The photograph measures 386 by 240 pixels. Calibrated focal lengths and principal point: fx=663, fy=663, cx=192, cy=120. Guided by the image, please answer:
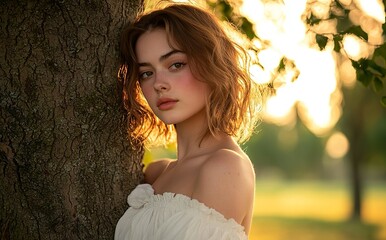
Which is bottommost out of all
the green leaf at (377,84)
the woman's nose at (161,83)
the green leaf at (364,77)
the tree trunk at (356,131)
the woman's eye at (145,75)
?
the tree trunk at (356,131)

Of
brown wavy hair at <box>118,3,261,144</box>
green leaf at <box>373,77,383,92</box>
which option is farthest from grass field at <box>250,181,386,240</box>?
brown wavy hair at <box>118,3,261,144</box>

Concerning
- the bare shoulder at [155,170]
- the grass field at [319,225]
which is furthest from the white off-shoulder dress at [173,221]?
the grass field at [319,225]

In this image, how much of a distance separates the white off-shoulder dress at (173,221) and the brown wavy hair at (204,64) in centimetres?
38

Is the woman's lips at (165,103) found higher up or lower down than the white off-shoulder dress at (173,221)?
higher up

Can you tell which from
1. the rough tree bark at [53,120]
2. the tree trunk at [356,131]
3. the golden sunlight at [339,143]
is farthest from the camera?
the golden sunlight at [339,143]

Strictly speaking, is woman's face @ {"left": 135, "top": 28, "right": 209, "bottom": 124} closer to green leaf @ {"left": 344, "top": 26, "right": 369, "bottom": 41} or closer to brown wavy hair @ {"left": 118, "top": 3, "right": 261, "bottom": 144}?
brown wavy hair @ {"left": 118, "top": 3, "right": 261, "bottom": 144}

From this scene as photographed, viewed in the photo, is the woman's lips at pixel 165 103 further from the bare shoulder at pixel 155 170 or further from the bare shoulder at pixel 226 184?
the bare shoulder at pixel 155 170

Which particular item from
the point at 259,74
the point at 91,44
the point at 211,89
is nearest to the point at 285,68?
the point at 259,74

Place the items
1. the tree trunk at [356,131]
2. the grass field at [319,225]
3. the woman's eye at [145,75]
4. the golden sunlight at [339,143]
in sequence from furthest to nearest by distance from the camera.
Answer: the golden sunlight at [339,143] → the tree trunk at [356,131] → the grass field at [319,225] → the woman's eye at [145,75]

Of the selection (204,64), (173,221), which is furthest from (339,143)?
(173,221)

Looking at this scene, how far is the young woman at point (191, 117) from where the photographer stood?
2822 millimetres

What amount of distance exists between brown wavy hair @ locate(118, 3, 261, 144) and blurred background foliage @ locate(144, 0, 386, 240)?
303mm

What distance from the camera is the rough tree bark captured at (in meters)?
2.96

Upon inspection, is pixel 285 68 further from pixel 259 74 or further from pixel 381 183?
pixel 381 183
